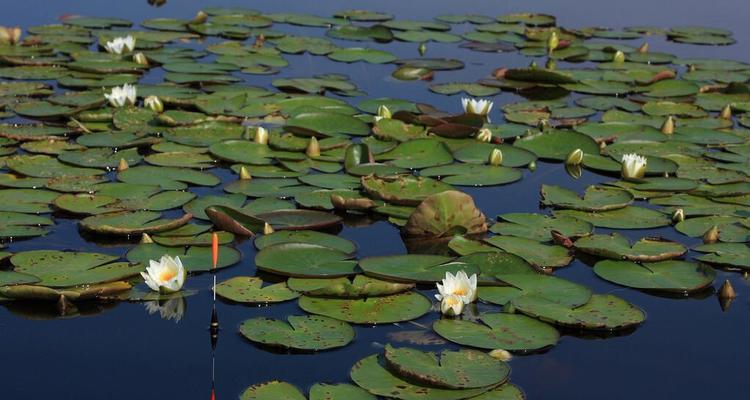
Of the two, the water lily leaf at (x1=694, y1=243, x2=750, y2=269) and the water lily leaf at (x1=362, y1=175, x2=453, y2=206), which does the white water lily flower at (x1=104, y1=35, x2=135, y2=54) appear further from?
the water lily leaf at (x1=694, y1=243, x2=750, y2=269)

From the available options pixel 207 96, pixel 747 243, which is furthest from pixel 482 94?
pixel 747 243

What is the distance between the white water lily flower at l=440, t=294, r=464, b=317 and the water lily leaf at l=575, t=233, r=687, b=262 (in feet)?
2.84

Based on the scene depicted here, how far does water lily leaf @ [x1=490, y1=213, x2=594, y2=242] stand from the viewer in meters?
4.74

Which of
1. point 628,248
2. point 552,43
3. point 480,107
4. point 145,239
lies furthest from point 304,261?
point 552,43

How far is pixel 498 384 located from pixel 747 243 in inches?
72.6

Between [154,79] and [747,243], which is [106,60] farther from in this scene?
[747,243]

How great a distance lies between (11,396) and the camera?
→ 332cm

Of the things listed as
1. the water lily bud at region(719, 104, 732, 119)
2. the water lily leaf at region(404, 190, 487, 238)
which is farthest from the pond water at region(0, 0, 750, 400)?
the water lily bud at region(719, 104, 732, 119)

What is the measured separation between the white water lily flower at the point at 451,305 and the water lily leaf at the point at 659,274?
0.75m

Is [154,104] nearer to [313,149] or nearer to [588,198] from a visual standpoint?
[313,149]

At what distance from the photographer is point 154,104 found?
20.8ft

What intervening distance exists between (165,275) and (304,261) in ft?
1.82

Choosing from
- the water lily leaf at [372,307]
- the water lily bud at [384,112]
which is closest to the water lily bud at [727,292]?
the water lily leaf at [372,307]

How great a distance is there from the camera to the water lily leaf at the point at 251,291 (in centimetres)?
402
